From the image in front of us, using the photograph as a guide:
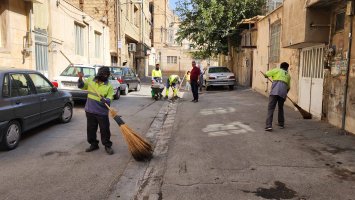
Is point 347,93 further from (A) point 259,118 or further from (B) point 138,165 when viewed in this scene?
(B) point 138,165

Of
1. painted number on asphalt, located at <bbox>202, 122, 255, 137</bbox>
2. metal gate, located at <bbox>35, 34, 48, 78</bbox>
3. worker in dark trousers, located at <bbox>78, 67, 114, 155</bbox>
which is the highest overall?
metal gate, located at <bbox>35, 34, 48, 78</bbox>

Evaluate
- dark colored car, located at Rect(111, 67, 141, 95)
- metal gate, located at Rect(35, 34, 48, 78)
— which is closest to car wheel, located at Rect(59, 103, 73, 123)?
metal gate, located at Rect(35, 34, 48, 78)

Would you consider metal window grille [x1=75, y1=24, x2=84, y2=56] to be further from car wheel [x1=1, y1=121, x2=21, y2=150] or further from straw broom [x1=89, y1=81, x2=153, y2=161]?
straw broom [x1=89, y1=81, x2=153, y2=161]

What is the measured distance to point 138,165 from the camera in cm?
573

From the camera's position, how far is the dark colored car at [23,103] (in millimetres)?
6316

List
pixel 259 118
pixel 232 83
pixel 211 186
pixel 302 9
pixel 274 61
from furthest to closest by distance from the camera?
1. pixel 232 83
2. pixel 274 61
3. pixel 259 118
4. pixel 302 9
5. pixel 211 186

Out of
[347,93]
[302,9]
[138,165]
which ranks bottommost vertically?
[138,165]

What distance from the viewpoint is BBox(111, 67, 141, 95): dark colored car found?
58.4 ft

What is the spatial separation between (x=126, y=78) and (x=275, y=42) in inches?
317

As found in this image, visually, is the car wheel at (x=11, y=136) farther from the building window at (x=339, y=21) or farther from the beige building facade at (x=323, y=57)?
the building window at (x=339, y=21)

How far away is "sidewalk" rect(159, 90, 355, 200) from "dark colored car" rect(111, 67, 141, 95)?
887 cm

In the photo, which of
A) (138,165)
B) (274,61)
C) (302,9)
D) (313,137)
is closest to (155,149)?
(138,165)

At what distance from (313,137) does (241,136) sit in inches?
61.6

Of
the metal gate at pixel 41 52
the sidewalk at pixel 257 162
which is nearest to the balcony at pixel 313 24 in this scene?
the sidewalk at pixel 257 162
